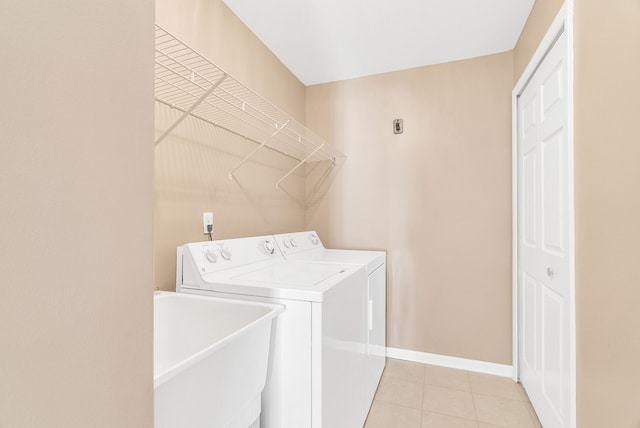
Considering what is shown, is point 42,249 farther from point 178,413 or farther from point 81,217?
point 178,413

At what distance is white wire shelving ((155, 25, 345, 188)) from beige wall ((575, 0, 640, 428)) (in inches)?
54.1

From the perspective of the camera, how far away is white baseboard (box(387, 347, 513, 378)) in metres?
2.28

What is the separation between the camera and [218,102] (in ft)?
5.38

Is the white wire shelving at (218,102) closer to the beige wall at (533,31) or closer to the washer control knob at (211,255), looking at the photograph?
the washer control knob at (211,255)

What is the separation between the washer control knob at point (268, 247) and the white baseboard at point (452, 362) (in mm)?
1492

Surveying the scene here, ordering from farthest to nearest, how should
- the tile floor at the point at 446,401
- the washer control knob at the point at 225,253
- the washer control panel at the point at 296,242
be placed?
the washer control panel at the point at 296,242
the tile floor at the point at 446,401
the washer control knob at the point at 225,253

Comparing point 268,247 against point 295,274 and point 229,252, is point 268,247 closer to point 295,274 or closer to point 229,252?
point 229,252

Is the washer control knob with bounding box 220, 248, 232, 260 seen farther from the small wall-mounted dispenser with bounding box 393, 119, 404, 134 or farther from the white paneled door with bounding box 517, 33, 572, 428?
the small wall-mounted dispenser with bounding box 393, 119, 404, 134

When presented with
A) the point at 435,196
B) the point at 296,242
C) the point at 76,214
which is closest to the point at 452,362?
the point at 435,196

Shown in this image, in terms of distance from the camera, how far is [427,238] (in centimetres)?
250

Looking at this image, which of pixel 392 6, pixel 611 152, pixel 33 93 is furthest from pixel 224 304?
pixel 392 6

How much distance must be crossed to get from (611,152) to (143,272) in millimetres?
1475

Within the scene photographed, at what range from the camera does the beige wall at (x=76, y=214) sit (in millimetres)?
334

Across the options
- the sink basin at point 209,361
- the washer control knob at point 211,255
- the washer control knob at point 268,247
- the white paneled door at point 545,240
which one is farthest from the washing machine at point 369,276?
the white paneled door at point 545,240
